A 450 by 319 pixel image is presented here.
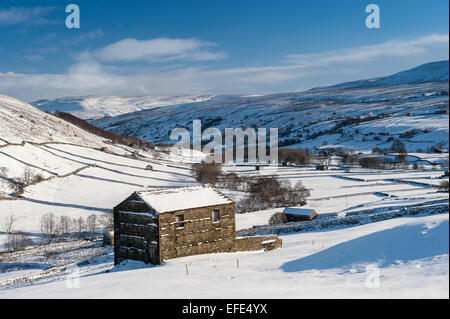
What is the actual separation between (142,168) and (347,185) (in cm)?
3740

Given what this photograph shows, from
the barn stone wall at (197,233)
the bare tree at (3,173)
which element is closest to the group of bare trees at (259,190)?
the bare tree at (3,173)

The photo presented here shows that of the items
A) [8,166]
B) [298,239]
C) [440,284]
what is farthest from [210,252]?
[8,166]

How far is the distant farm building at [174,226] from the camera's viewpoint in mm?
24062

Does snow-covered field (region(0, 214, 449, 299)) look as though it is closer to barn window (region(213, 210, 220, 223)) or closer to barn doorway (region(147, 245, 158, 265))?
barn doorway (region(147, 245, 158, 265))

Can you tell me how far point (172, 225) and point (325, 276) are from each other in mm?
10559

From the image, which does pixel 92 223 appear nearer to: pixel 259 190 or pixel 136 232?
pixel 136 232

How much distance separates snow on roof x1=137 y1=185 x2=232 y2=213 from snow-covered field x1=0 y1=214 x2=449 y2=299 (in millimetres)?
4045

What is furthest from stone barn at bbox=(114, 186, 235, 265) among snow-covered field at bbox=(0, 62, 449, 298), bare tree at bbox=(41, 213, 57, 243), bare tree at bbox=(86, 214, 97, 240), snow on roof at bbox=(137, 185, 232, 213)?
bare tree at bbox=(86, 214, 97, 240)

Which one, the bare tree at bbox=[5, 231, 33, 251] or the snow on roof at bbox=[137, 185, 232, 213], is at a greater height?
the snow on roof at bbox=[137, 185, 232, 213]

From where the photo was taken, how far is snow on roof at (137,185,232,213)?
80.4 ft

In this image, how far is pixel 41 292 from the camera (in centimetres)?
1758

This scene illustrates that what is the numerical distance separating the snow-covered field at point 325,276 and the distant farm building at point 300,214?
27.2 meters

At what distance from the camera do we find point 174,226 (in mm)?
24328
